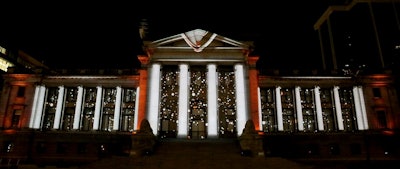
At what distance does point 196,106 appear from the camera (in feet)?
122

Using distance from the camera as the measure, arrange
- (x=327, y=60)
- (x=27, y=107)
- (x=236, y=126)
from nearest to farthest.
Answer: (x=236, y=126) → (x=27, y=107) → (x=327, y=60)

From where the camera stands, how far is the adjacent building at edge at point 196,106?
36.1 metres

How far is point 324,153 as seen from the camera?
37.0 metres

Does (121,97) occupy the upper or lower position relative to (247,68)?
lower

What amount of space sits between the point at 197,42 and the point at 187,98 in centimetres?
700

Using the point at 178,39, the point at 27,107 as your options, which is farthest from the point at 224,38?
the point at 27,107

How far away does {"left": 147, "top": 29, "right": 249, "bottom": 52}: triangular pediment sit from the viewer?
37.1 m

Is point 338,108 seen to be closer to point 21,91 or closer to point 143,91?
point 143,91

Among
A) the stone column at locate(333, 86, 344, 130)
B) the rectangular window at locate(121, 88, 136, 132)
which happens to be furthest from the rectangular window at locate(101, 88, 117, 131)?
the stone column at locate(333, 86, 344, 130)

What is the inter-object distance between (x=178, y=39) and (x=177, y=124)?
1050 cm

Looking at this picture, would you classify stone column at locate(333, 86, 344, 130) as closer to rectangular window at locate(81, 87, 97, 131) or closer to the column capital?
the column capital

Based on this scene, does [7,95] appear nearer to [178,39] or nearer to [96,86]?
[96,86]

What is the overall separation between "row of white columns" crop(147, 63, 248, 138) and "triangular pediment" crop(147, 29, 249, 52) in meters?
2.35

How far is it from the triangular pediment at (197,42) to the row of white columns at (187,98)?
2.35 m
